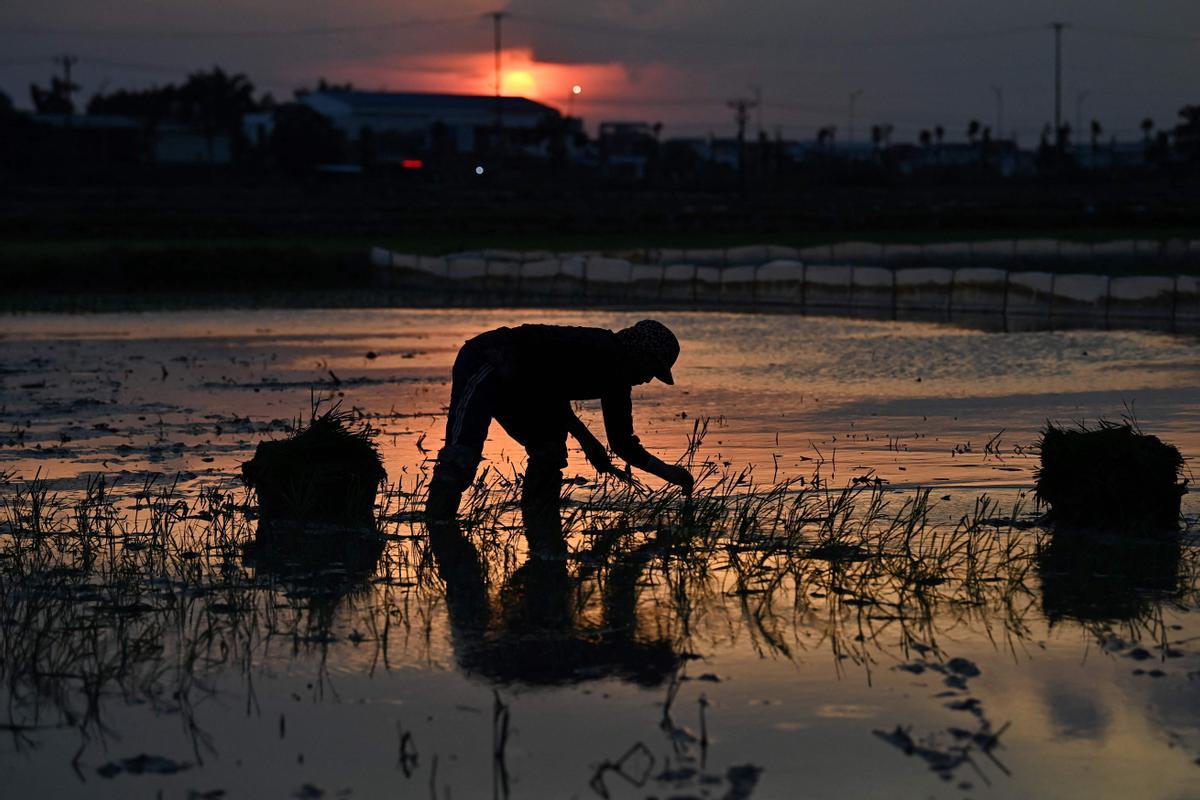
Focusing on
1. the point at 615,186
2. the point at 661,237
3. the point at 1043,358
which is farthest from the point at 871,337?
the point at 615,186

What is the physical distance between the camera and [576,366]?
773cm

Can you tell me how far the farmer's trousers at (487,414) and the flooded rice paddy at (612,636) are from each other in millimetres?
366

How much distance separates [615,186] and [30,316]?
5377 cm

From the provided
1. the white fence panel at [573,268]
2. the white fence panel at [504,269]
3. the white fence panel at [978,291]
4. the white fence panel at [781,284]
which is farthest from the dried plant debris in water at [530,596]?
the white fence panel at [504,269]

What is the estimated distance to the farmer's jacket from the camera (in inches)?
300

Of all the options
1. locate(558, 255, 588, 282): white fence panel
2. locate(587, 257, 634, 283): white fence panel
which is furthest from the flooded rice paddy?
locate(558, 255, 588, 282): white fence panel

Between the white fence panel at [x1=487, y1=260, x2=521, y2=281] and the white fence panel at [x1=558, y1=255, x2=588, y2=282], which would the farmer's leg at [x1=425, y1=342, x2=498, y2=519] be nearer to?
the white fence panel at [x1=558, y1=255, x2=588, y2=282]

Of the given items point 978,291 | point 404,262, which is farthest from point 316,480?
point 404,262

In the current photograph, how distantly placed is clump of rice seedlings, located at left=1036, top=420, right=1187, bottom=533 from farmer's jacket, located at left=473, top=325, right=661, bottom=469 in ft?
6.42

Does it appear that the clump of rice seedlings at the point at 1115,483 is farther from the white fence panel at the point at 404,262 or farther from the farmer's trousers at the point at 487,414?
the white fence panel at the point at 404,262

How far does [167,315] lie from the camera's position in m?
28.0

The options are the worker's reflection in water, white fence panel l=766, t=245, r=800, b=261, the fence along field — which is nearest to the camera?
the worker's reflection in water

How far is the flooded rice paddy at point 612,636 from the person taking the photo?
466cm

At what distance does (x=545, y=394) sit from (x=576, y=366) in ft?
1.11
